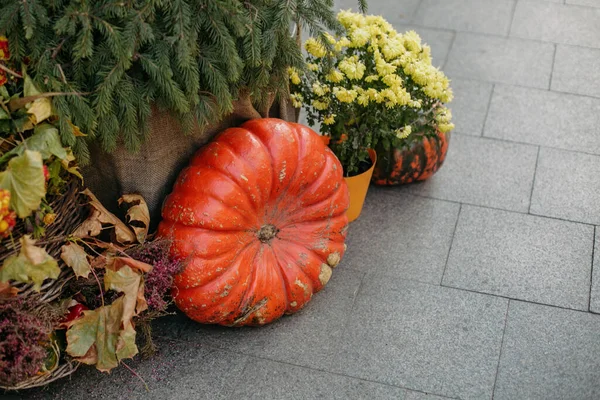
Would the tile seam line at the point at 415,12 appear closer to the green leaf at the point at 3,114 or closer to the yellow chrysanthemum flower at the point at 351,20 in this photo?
the yellow chrysanthemum flower at the point at 351,20

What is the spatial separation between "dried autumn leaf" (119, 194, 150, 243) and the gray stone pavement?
0.41 m

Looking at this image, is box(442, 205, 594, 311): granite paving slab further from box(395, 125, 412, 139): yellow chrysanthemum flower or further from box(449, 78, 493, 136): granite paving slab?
box(449, 78, 493, 136): granite paving slab

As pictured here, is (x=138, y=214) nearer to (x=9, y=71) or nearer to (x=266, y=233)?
(x=266, y=233)

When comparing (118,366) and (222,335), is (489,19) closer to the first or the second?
A: (222,335)

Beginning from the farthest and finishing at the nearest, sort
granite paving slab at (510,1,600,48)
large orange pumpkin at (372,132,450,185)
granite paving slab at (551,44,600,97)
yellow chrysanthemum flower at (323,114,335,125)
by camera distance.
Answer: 1. granite paving slab at (510,1,600,48)
2. granite paving slab at (551,44,600,97)
3. large orange pumpkin at (372,132,450,185)
4. yellow chrysanthemum flower at (323,114,335,125)

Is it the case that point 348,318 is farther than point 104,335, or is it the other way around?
point 348,318

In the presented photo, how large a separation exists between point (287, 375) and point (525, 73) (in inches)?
99.9

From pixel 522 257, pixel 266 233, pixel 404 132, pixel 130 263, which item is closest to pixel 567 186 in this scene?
pixel 522 257

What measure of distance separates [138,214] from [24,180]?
0.59 m

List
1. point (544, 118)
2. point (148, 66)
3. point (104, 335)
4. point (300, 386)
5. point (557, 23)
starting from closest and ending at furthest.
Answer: point (148, 66) < point (104, 335) < point (300, 386) < point (544, 118) < point (557, 23)

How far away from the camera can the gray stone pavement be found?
8.66ft

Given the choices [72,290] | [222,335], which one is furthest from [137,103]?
[222,335]

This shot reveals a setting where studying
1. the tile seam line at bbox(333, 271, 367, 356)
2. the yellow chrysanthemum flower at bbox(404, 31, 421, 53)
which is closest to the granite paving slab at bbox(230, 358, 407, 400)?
the tile seam line at bbox(333, 271, 367, 356)

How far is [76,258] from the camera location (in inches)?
94.5
